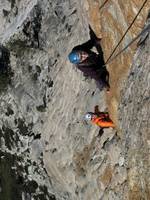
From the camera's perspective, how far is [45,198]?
28531 millimetres

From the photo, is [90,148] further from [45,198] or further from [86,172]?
[45,198]

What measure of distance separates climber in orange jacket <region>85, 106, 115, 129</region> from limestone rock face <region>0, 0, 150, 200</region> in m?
0.43

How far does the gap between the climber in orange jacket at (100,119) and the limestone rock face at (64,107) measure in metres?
0.43

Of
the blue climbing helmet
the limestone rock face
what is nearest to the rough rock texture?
the limestone rock face

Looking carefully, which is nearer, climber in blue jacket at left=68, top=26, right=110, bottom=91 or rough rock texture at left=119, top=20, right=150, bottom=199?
rough rock texture at left=119, top=20, right=150, bottom=199

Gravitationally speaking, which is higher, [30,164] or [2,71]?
[2,71]

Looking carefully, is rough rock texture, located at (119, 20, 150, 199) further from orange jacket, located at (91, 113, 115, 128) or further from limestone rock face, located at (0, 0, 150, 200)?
orange jacket, located at (91, 113, 115, 128)

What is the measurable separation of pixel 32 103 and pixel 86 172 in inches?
254

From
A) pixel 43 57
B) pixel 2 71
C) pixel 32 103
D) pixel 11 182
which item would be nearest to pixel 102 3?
pixel 43 57

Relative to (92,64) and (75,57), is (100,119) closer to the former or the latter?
(92,64)

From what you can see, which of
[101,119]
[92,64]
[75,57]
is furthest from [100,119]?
[75,57]

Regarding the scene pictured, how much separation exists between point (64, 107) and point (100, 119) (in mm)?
4310

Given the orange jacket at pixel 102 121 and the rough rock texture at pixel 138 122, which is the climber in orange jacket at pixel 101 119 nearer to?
the orange jacket at pixel 102 121

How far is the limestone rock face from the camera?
16.7 m
